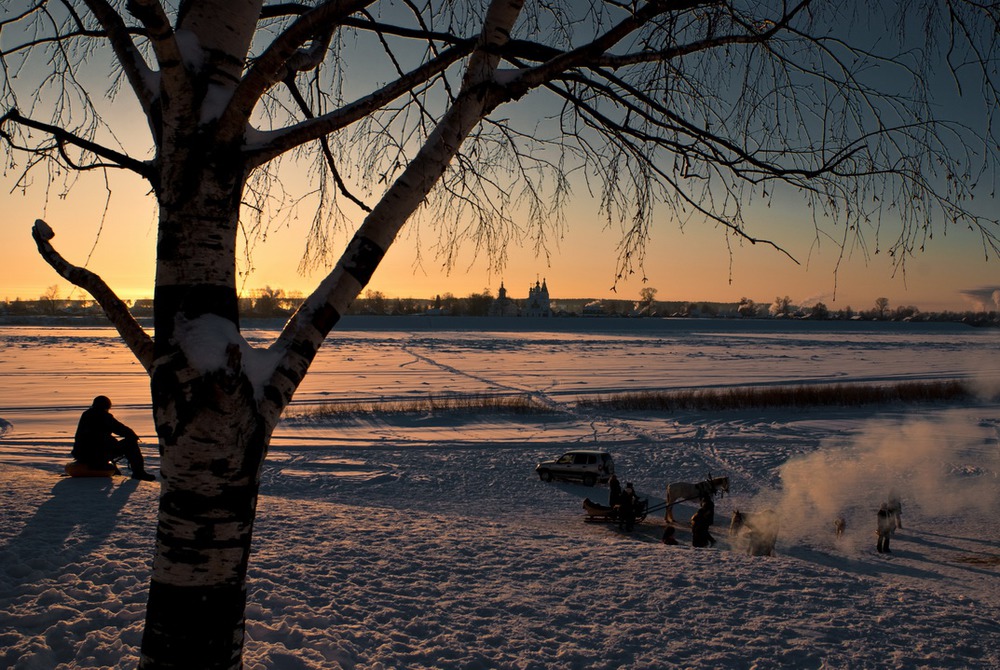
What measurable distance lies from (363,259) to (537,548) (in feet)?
16.8

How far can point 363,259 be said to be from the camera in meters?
2.77

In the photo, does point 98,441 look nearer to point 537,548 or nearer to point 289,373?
point 537,548

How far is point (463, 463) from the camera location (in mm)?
17766

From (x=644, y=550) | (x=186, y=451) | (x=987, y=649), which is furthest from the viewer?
(x=644, y=550)

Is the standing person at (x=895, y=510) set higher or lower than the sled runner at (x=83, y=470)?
lower

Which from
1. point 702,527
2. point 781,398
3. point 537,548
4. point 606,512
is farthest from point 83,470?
point 781,398

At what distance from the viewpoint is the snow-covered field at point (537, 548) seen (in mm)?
4676

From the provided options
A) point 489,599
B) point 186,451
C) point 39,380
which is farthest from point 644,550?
point 39,380

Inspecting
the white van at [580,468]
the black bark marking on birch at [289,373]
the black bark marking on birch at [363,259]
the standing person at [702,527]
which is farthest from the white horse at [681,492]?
the black bark marking on birch at [289,373]

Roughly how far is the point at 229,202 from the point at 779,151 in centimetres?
297

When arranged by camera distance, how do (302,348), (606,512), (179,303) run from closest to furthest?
(179,303) < (302,348) < (606,512)

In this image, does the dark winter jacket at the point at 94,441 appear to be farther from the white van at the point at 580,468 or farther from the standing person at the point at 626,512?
the white van at the point at 580,468

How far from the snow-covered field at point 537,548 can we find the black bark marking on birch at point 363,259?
2.89 meters

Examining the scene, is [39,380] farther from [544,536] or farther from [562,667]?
[562,667]
